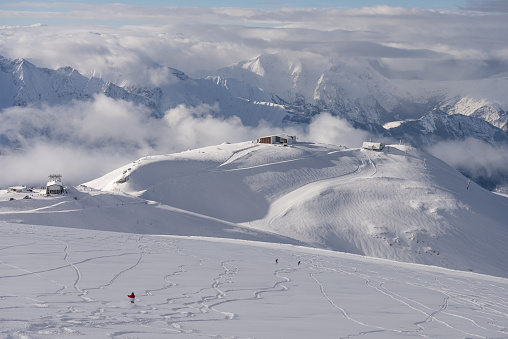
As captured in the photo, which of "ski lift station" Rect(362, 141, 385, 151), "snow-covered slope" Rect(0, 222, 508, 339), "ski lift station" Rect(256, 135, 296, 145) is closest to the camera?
"snow-covered slope" Rect(0, 222, 508, 339)

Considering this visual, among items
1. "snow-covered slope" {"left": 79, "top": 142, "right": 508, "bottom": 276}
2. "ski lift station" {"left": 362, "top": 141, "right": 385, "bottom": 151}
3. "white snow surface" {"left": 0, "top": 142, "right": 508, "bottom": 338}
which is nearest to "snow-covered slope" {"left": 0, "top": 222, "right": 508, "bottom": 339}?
"white snow surface" {"left": 0, "top": 142, "right": 508, "bottom": 338}

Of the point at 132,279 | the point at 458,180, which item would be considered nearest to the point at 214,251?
the point at 132,279

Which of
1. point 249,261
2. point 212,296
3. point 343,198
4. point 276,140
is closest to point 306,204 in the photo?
point 343,198

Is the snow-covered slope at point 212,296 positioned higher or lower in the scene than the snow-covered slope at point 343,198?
higher

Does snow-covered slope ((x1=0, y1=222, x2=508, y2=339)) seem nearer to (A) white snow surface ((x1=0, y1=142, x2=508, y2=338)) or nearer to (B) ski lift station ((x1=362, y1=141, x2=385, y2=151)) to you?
(A) white snow surface ((x1=0, y1=142, x2=508, y2=338))

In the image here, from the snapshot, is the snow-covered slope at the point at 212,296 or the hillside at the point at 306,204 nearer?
the snow-covered slope at the point at 212,296

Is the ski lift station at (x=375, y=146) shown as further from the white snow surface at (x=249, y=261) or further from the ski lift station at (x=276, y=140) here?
the white snow surface at (x=249, y=261)

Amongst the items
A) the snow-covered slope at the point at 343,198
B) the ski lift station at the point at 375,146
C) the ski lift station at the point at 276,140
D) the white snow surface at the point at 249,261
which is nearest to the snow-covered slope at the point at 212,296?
the white snow surface at the point at 249,261
